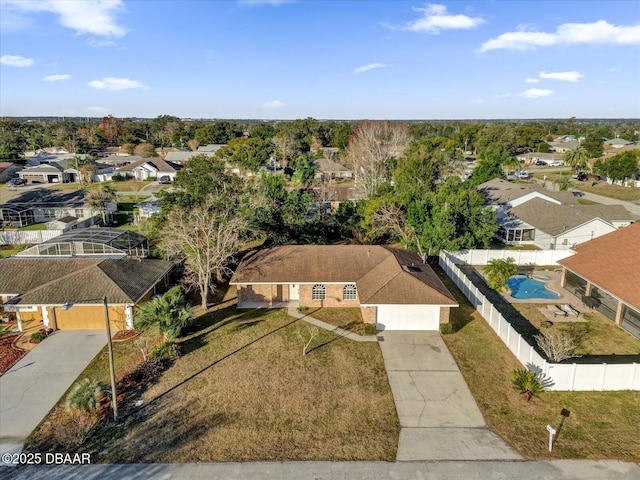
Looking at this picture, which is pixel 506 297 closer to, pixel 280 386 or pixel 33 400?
pixel 280 386

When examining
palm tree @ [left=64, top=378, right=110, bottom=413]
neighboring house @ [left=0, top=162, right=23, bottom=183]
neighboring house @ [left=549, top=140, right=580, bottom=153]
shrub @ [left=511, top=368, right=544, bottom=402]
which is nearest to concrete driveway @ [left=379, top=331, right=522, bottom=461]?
shrub @ [left=511, top=368, right=544, bottom=402]

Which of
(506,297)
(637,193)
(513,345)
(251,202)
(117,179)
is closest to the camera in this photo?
(513,345)

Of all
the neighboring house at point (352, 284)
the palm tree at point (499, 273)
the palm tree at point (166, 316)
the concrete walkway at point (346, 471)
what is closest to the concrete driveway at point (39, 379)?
the concrete walkway at point (346, 471)

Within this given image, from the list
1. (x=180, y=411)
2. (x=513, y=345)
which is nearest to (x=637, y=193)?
(x=513, y=345)

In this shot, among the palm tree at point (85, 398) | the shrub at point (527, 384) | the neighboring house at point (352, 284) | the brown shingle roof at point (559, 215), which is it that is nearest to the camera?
the palm tree at point (85, 398)

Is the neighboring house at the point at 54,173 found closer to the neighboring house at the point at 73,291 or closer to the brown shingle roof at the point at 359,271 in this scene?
the neighboring house at the point at 73,291

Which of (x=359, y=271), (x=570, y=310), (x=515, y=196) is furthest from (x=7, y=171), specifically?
(x=570, y=310)
